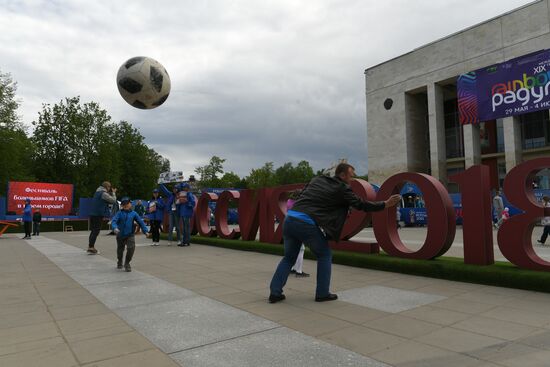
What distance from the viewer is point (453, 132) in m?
39.2

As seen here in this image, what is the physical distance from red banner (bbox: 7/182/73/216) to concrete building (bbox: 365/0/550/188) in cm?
2877

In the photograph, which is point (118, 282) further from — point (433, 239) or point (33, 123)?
point (33, 123)

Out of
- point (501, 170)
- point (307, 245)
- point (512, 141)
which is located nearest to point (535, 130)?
point (512, 141)

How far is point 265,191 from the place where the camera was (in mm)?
11359

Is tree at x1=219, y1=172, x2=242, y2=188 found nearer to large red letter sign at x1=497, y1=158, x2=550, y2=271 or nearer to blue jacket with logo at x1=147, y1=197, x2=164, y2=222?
blue jacket with logo at x1=147, y1=197, x2=164, y2=222

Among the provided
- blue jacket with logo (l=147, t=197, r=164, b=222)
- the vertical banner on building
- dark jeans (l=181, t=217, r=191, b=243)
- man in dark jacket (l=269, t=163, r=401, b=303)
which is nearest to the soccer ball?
dark jeans (l=181, t=217, r=191, b=243)

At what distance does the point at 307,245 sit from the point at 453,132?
38.8 m

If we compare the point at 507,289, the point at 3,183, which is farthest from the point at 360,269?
the point at 3,183

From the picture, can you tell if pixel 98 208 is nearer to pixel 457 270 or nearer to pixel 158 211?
pixel 158 211

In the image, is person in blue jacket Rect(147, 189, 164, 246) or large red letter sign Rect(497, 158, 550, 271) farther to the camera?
person in blue jacket Rect(147, 189, 164, 246)

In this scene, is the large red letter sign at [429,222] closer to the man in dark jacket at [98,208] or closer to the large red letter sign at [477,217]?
the large red letter sign at [477,217]

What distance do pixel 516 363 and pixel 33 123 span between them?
158 feet

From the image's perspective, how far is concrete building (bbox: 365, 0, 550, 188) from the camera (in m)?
30.9

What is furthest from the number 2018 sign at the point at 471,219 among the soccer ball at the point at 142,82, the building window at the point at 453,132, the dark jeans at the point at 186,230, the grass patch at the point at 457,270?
the building window at the point at 453,132
